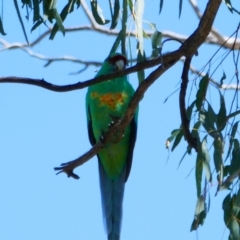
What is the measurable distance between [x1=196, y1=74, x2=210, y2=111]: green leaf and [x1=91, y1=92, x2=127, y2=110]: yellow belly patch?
930 millimetres

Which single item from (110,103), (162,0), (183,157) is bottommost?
(183,157)

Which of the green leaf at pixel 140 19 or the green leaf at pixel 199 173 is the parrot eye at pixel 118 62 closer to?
the green leaf at pixel 140 19

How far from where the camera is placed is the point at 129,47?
8.95 ft

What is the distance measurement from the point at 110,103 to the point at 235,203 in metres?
1.18

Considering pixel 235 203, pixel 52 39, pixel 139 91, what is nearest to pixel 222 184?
pixel 235 203

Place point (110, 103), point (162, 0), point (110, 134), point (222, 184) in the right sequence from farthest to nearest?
1. point (110, 103)
2. point (110, 134)
3. point (162, 0)
4. point (222, 184)

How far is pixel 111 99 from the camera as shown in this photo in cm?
358

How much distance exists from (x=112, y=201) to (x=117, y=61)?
777mm

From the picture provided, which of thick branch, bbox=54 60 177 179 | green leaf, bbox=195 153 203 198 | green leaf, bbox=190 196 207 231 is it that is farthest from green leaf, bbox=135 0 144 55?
green leaf, bbox=190 196 207 231

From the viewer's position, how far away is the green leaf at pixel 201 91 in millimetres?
2670

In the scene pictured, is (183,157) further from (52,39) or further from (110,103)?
(110,103)

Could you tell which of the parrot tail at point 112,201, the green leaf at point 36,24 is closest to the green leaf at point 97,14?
the green leaf at point 36,24

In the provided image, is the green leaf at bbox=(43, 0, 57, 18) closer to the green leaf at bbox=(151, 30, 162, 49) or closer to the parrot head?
the green leaf at bbox=(151, 30, 162, 49)

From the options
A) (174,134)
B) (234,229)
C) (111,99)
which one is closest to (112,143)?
(111,99)
